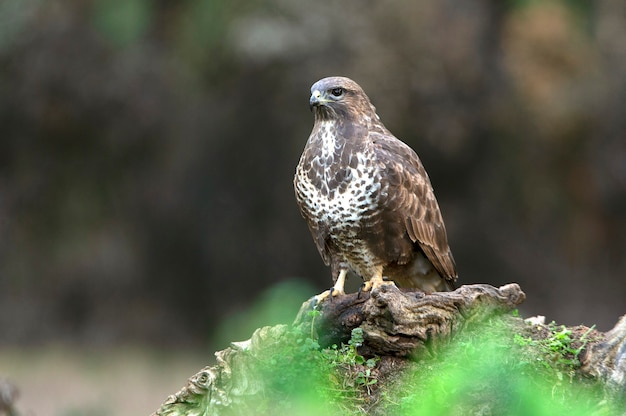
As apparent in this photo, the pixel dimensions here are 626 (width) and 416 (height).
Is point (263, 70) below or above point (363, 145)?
above

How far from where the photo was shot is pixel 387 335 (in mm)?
4434

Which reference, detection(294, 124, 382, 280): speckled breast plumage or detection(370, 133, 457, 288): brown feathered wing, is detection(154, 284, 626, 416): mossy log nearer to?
detection(294, 124, 382, 280): speckled breast plumage

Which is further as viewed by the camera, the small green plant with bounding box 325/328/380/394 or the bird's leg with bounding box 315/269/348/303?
the bird's leg with bounding box 315/269/348/303

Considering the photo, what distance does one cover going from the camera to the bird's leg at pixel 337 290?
5.11 metres

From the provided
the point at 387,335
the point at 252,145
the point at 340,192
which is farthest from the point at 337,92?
the point at 252,145

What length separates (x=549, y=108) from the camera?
9688 millimetres

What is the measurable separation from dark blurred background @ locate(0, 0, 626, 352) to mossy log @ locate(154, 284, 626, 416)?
4922 mm

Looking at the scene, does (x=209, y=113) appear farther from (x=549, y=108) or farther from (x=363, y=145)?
(x=363, y=145)

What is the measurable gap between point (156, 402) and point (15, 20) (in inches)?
168

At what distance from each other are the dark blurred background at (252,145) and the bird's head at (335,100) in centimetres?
414

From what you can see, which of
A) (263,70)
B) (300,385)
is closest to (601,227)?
(263,70)

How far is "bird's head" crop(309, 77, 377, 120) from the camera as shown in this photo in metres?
5.40

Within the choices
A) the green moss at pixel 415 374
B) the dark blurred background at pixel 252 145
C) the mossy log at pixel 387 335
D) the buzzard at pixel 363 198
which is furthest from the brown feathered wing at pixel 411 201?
the dark blurred background at pixel 252 145

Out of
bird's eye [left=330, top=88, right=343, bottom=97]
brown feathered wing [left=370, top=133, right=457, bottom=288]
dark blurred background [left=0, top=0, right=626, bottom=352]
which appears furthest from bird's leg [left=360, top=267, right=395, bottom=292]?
dark blurred background [left=0, top=0, right=626, bottom=352]
